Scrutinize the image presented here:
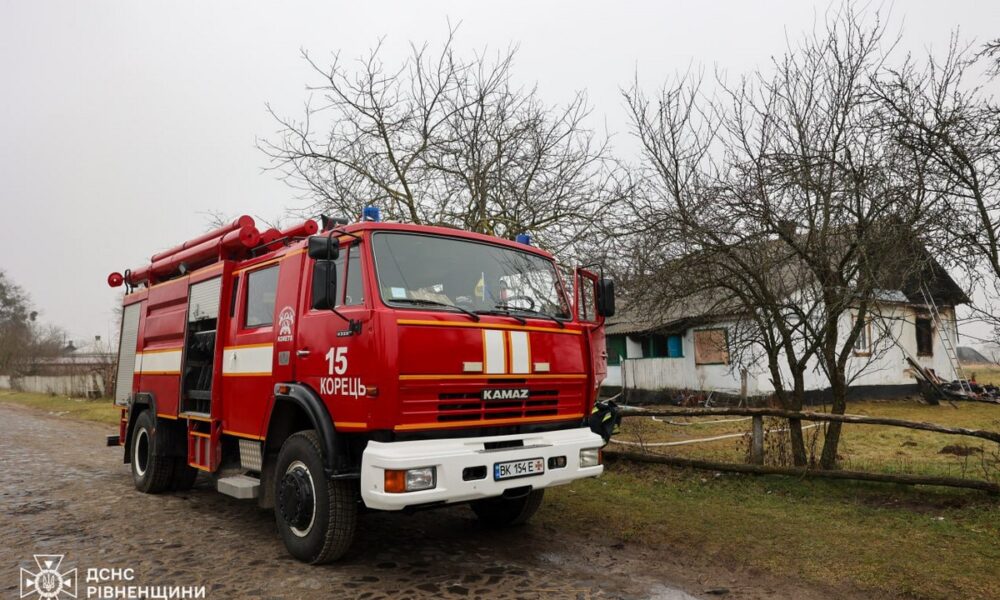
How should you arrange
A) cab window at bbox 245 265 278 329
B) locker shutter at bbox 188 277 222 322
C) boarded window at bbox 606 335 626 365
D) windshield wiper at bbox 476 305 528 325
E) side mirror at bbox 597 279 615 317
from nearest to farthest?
windshield wiper at bbox 476 305 528 325, cab window at bbox 245 265 278 329, side mirror at bbox 597 279 615 317, locker shutter at bbox 188 277 222 322, boarded window at bbox 606 335 626 365

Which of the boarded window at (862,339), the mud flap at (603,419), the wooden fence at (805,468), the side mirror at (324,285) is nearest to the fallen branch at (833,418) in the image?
the wooden fence at (805,468)

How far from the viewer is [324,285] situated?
15.6 feet

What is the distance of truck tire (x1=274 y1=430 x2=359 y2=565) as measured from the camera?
484 centimetres

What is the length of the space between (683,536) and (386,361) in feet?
10.7

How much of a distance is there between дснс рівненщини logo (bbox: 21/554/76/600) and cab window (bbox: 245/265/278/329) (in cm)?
238

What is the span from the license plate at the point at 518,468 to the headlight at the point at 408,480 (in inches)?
21.9

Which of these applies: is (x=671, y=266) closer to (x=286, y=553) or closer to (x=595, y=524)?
(x=595, y=524)

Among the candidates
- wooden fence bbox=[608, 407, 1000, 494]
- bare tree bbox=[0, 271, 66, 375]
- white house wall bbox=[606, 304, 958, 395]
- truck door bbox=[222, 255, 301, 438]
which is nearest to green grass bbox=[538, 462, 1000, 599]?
wooden fence bbox=[608, 407, 1000, 494]

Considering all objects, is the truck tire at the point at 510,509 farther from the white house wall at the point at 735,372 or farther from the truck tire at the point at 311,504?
the white house wall at the point at 735,372

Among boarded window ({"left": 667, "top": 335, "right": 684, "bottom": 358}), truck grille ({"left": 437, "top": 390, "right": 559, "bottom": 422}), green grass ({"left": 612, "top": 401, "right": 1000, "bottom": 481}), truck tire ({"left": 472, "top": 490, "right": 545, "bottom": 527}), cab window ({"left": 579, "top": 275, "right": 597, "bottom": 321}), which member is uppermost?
boarded window ({"left": 667, "top": 335, "right": 684, "bottom": 358})

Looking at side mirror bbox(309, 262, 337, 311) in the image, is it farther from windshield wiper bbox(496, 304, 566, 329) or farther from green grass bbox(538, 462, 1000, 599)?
green grass bbox(538, 462, 1000, 599)

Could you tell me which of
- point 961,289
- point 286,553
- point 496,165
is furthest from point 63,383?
point 961,289

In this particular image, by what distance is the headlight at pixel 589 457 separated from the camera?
5440 millimetres

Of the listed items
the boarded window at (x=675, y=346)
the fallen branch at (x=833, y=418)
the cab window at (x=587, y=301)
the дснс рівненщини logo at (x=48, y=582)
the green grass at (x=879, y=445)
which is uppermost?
the boarded window at (x=675, y=346)
